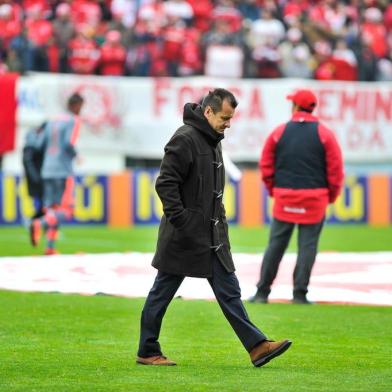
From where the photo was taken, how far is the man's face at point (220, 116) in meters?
8.73

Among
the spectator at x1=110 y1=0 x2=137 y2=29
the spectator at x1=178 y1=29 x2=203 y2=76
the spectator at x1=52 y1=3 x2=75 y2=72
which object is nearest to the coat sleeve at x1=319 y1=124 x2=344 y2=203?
the spectator at x1=52 y1=3 x2=75 y2=72

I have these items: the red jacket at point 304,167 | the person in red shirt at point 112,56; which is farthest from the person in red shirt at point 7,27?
the red jacket at point 304,167

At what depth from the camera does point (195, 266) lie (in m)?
8.84

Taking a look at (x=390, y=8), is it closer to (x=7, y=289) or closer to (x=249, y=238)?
(x=249, y=238)

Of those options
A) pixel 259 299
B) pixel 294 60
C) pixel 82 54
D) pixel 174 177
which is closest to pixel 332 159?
pixel 259 299

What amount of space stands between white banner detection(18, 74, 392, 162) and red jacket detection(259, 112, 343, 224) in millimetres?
12772

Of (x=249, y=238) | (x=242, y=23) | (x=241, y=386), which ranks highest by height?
(x=242, y=23)

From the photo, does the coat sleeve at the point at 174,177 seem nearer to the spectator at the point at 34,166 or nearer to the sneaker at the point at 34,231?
the sneaker at the point at 34,231

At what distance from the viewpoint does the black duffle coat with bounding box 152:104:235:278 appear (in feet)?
28.7

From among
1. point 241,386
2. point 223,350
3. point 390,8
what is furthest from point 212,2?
point 241,386

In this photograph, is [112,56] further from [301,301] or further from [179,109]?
[301,301]

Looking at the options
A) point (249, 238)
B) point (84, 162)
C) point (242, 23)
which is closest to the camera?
point (249, 238)

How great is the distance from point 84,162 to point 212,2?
16.2 feet

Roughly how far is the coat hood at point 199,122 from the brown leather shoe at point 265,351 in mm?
1361
